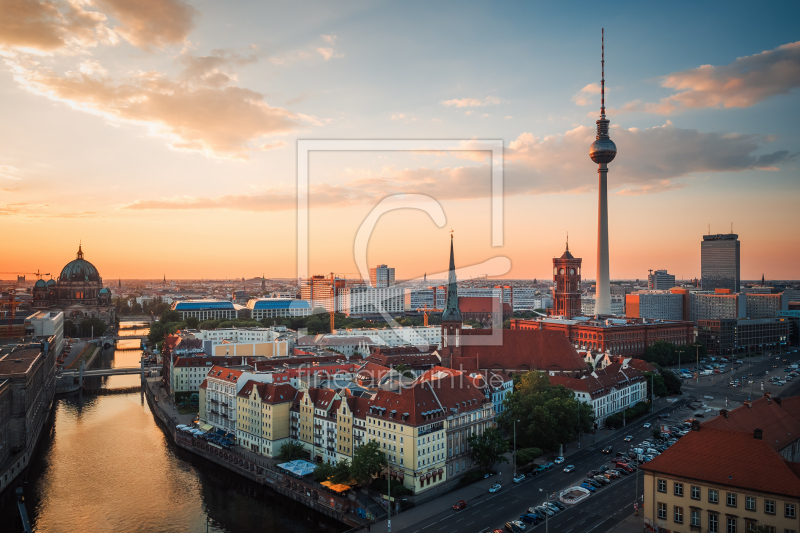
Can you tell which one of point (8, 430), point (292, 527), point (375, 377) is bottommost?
point (292, 527)

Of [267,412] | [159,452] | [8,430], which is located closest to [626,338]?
[267,412]

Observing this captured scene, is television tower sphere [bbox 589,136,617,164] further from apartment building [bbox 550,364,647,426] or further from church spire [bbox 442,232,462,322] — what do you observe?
church spire [bbox 442,232,462,322]

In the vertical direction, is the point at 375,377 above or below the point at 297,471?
above

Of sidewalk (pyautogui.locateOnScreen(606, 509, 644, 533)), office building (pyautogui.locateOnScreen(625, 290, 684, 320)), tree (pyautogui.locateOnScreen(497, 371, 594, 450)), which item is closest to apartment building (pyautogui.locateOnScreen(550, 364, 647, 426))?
tree (pyautogui.locateOnScreen(497, 371, 594, 450))

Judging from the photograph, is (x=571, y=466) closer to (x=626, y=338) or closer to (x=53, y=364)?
(x=626, y=338)

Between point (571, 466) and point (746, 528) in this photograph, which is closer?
point (746, 528)

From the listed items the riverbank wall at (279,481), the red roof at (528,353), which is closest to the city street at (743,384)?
the red roof at (528,353)
